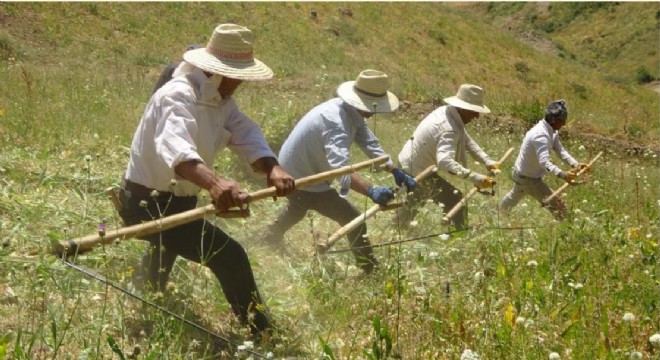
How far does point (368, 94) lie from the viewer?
498 centimetres

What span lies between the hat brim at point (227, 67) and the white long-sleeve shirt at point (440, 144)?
7.84 ft

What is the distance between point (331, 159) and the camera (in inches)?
183

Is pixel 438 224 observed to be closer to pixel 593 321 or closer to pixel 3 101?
pixel 593 321

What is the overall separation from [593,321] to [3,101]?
6.50 meters

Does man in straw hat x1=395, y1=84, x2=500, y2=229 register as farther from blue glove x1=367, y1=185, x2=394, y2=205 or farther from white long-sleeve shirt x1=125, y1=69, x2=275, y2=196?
white long-sleeve shirt x1=125, y1=69, x2=275, y2=196

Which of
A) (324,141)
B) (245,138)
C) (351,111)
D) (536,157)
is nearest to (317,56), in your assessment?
(536,157)

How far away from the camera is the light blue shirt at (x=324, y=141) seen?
473 centimetres

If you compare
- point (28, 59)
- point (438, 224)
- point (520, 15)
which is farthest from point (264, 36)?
point (520, 15)

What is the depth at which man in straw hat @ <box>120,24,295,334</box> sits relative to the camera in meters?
3.27

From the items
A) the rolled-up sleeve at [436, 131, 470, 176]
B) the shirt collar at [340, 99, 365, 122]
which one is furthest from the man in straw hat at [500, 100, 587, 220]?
the shirt collar at [340, 99, 365, 122]

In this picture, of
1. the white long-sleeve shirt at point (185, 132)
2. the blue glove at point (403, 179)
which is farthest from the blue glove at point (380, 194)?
the white long-sleeve shirt at point (185, 132)

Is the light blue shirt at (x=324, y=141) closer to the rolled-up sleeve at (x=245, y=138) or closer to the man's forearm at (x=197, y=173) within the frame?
the rolled-up sleeve at (x=245, y=138)

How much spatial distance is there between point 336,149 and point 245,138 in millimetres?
1136

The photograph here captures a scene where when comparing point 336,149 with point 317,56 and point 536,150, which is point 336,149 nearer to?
point 536,150
